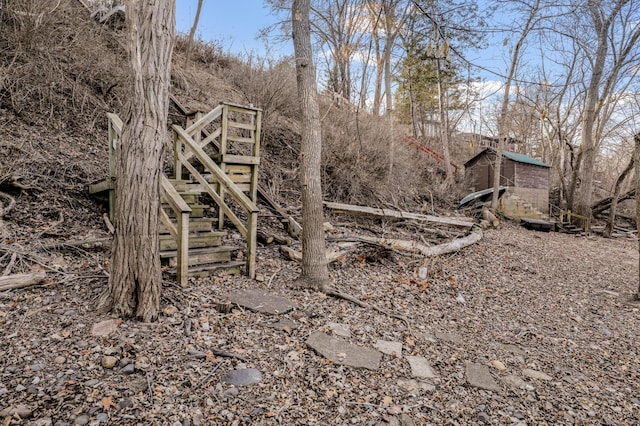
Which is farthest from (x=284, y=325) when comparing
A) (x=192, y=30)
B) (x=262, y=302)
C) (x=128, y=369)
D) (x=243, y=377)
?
(x=192, y=30)

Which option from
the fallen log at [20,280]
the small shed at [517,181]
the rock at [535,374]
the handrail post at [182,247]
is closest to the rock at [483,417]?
the rock at [535,374]

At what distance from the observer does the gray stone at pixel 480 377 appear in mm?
3162

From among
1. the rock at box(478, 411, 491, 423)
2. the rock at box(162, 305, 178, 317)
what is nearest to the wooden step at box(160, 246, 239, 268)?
the rock at box(162, 305, 178, 317)

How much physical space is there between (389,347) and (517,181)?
14488 millimetres

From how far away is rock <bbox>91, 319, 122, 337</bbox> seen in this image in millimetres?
2957

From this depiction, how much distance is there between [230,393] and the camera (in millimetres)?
2541

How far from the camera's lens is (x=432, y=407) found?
274 cm

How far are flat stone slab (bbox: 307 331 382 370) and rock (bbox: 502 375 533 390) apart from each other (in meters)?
1.17

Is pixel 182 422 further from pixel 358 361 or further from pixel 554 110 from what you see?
pixel 554 110

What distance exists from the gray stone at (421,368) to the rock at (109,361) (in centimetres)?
239

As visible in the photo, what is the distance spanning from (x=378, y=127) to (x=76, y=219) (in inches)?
359

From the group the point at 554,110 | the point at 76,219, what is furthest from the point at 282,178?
the point at 554,110

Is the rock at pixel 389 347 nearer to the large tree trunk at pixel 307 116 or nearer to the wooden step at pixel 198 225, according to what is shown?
the large tree trunk at pixel 307 116

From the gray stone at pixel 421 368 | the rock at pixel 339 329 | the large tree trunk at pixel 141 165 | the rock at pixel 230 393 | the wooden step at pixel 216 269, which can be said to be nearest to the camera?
the rock at pixel 230 393
